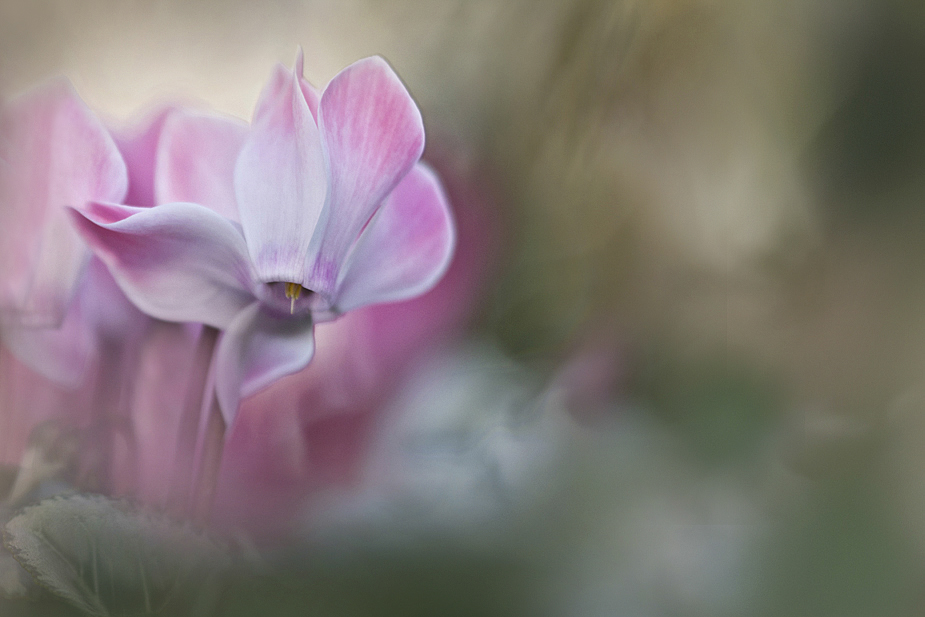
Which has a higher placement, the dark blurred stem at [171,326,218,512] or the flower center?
the flower center

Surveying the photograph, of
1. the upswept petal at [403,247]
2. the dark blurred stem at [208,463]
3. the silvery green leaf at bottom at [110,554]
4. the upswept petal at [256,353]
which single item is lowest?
the silvery green leaf at bottom at [110,554]

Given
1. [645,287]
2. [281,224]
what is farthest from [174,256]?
[645,287]

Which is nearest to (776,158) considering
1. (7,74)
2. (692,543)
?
(692,543)

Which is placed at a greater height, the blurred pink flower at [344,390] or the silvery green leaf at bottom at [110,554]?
the blurred pink flower at [344,390]

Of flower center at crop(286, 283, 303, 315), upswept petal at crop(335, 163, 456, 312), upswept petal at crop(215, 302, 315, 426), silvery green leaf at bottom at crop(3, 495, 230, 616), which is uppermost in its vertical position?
upswept petal at crop(335, 163, 456, 312)

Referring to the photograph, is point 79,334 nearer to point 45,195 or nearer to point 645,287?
point 45,195

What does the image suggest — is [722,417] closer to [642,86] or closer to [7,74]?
[642,86]
